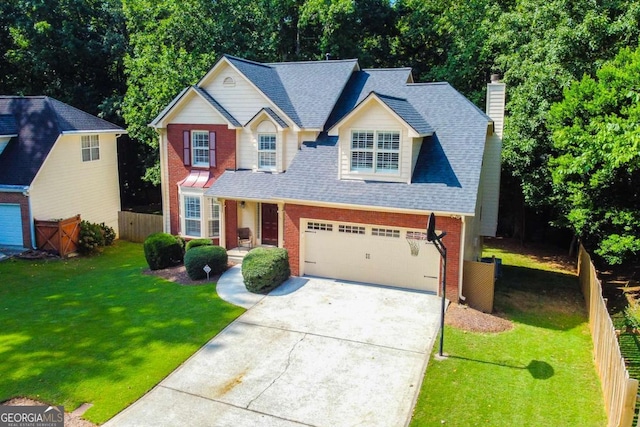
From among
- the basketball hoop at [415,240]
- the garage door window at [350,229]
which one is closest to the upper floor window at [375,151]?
the garage door window at [350,229]

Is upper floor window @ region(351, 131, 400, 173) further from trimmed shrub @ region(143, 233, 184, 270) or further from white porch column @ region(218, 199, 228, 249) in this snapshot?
trimmed shrub @ region(143, 233, 184, 270)

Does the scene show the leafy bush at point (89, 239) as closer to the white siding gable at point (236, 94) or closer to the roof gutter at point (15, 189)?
the roof gutter at point (15, 189)

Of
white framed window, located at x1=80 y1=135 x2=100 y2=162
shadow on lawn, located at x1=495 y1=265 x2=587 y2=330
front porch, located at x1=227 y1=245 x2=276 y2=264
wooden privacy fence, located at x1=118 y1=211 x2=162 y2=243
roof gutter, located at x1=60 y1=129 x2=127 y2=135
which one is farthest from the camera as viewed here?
wooden privacy fence, located at x1=118 y1=211 x2=162 y2=243

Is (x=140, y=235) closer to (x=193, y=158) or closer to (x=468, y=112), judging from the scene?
(x=193, y=158)

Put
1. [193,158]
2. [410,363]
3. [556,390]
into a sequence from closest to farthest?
[556,390] < [410,363] < [193,158]

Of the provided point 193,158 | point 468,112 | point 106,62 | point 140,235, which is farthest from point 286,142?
point 106,62

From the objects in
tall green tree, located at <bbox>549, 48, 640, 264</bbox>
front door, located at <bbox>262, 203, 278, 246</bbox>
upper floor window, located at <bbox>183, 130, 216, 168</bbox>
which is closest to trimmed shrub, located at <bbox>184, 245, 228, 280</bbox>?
front door, located at <bbox>262, 203, 278, 246</bbox>
